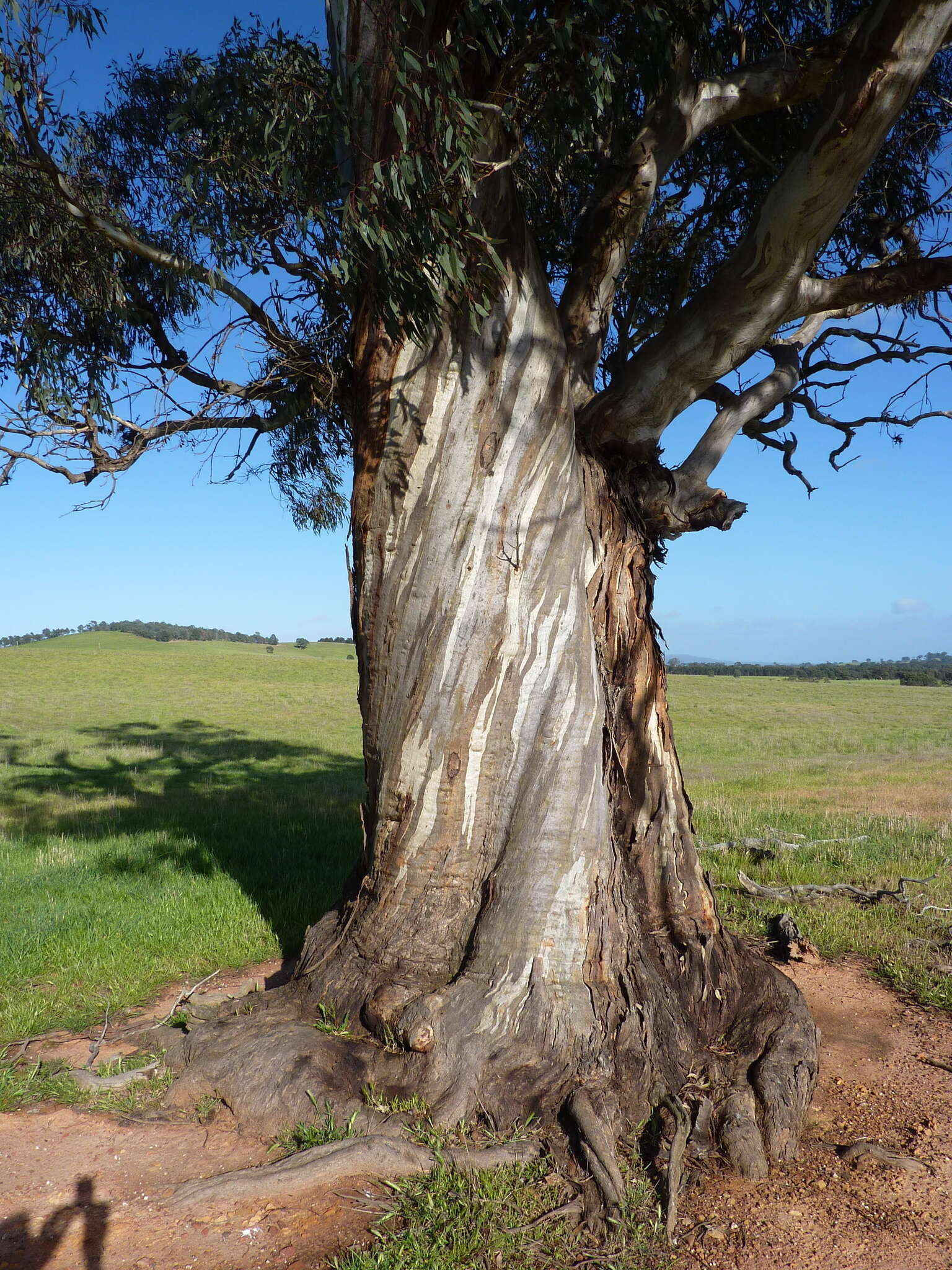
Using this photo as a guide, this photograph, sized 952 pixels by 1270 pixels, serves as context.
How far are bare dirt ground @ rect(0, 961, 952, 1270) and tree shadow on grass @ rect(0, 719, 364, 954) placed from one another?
1934 mm

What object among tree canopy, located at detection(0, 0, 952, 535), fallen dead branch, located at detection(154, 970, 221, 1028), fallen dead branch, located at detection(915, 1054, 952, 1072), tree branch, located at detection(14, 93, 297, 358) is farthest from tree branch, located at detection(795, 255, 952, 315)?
fallen dead branch, located at detection(154, 970, 221, 1028)

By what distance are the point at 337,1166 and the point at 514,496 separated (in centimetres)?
245

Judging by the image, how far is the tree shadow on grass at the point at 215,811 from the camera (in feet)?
20.4

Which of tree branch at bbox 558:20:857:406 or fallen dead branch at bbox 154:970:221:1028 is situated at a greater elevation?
tree branch at bbox 558:20:857:406

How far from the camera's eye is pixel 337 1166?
9.06 feet

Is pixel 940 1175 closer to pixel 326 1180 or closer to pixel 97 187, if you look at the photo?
pixel 326 1180

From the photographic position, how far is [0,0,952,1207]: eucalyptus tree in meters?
3.21

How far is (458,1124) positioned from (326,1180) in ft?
1.62

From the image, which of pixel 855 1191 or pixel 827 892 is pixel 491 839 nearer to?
pixel 855 1191

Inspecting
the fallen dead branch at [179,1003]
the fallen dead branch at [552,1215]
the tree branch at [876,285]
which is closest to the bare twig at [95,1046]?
the fallen dead branch at [179,1003]

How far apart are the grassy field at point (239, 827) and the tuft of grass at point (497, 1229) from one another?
218 cm

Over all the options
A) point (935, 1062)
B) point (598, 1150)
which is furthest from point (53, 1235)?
point (935, 1062)

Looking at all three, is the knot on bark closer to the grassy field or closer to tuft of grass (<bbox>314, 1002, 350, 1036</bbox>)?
tuft of grass (<bbox>314, 1002, 350, 1036</bbox>)

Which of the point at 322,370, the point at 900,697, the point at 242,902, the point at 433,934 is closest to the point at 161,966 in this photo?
the point at 242,902
